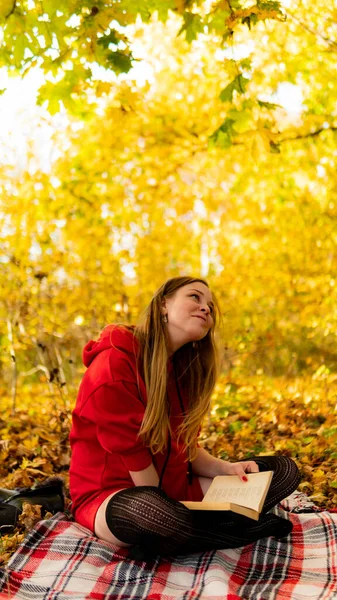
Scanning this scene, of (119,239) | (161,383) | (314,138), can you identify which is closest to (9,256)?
(119,239)

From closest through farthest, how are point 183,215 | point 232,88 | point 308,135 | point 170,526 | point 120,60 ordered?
1. point 170,526
2. point 232,88
3. point 120,60
4. point 308,135
5. point 183,215

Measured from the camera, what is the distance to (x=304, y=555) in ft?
7.93

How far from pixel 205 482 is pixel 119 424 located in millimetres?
604

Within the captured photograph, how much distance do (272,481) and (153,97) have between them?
11.5ft

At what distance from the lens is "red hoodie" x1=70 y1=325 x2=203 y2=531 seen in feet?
7.98

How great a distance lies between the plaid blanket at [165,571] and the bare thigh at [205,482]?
0.37 meters

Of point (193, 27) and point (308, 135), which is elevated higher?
point (193, 27)

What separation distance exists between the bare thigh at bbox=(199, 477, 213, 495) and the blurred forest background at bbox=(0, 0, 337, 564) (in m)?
0.94

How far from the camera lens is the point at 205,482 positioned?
279 cm

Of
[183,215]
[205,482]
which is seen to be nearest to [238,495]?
[205,482]

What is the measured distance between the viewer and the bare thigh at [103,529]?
2362 mm

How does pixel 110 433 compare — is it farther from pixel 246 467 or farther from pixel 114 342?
pixel 246 467

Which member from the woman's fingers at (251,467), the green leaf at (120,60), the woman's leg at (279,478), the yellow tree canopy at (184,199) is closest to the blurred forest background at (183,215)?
the yellow tree canopy at (184,199)

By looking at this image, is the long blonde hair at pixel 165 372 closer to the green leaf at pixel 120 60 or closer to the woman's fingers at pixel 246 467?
the woman's fingers at pixel 246 467
